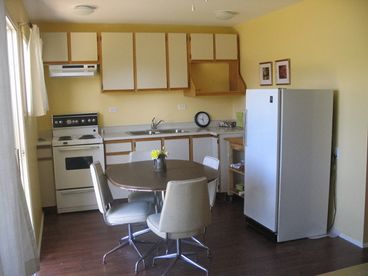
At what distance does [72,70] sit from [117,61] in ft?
2.00

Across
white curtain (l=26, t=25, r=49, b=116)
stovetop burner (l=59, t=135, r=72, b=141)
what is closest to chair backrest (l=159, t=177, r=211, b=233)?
white curtain (l=26, t=25, r=49, b=116)

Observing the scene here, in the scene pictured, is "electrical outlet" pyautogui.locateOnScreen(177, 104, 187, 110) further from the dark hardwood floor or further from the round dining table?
the dark hardwood floor

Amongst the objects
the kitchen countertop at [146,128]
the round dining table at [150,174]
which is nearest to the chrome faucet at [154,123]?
the kitchen countertop at [146,128]

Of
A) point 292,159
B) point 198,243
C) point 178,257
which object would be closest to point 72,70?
point 198,243

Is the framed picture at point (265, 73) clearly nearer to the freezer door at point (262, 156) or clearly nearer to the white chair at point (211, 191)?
the freezer door at point (262, 156)

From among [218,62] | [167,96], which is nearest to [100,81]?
[167,96]

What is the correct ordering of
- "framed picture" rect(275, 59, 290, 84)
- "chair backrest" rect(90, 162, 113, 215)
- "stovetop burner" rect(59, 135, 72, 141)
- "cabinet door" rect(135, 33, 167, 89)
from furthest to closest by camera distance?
"cabinet door" rect(135, 33, 167, 89)
"stovetop burner" rect(59, 135, 72, 141)
"framed picture" rect(275, 59, 290, 84)
"chair backrest" rect(90, 162, 113, 215)

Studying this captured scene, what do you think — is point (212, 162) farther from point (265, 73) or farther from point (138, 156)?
point (265, 73)

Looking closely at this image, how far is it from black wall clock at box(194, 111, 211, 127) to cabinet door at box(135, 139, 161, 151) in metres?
0.95

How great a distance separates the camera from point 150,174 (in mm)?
3299

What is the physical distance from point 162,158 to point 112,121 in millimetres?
2190

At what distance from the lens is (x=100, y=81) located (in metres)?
5.18

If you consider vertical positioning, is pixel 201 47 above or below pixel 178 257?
above

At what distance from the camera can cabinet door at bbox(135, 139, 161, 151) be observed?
495cm
